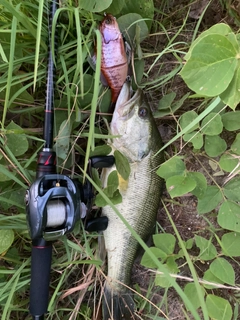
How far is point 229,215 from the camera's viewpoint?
56.8 inches

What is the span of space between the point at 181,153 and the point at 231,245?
1.53 ft

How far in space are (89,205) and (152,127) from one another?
0.41 m

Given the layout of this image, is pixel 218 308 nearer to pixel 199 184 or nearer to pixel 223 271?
pixel 223 271

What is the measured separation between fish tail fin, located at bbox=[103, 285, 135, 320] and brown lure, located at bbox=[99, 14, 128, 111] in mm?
911

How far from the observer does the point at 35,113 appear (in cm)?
155

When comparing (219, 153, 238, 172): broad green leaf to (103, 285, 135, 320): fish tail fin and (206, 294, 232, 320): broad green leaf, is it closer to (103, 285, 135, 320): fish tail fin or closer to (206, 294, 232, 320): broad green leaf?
(206, 294, 232, 320): broad green leaf

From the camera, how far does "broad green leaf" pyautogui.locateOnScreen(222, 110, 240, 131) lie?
4.77 ft

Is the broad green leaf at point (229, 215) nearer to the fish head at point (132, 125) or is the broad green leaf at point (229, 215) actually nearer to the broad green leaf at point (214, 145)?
the broad green leaf at point (214, 145)

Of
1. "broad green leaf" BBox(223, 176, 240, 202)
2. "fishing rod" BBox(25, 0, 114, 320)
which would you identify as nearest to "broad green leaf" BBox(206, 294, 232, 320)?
"broad green leaf" BBox(223, 176, 240, 202)

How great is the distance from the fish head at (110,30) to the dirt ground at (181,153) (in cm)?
33

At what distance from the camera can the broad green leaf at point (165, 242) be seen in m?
1.51

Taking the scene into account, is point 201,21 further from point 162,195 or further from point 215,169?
point 162,195

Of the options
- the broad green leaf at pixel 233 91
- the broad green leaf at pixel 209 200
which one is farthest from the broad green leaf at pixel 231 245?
the broad green leaf at pixel 233 91

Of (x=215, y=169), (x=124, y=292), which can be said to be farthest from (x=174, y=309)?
(x=215, y=169)
